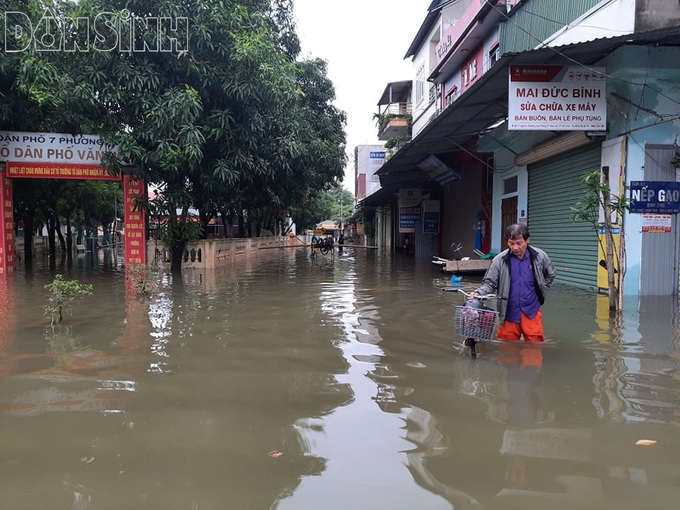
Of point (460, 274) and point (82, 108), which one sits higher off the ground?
point (82, 108)

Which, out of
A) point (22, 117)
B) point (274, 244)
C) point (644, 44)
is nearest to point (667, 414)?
point (644, 44)

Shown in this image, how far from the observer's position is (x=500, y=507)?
2615 millimetres

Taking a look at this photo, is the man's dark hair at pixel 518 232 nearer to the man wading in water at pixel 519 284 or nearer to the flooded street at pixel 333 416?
the man wading in water at pixel 519 284

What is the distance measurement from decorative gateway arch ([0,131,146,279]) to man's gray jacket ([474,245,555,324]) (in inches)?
449

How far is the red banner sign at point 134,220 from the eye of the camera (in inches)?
576

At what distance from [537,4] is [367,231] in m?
36.9

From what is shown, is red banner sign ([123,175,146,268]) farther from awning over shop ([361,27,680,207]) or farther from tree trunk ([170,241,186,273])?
awning over shop ([361,27,680,207])

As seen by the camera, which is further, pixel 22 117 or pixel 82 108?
pixel 22 117

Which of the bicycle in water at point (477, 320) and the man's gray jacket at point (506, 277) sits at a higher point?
the man's gray jacket at point (506, 277)

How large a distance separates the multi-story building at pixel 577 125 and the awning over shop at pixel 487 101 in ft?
0.11

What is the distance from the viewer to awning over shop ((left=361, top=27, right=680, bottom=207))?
831 cm

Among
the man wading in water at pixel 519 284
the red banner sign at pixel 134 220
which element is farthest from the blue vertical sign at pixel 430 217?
the man wading in water at pixel 519 284

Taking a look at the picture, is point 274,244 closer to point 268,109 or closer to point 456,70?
point 456,70

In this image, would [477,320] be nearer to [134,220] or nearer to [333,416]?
[333,416]
